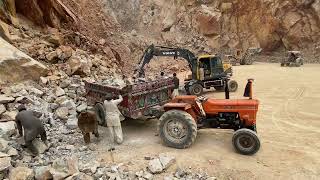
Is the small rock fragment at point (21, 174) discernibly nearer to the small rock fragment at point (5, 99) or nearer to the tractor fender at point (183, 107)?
the small rock fragment at point (5, 99)

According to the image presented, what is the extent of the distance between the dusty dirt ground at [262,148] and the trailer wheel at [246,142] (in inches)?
5.6

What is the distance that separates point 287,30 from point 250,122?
20.4m

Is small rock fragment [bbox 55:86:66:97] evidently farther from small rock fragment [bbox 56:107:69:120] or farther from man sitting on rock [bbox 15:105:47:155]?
man sitting on rock [bbox 15:105:47:155]

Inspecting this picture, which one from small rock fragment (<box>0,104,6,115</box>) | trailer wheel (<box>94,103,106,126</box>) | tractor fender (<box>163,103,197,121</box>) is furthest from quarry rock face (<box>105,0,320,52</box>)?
small rock fragment (<box>0,104,6,115</box>)

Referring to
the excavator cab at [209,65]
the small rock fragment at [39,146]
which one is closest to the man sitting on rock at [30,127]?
the small rock fragment at [39,146]

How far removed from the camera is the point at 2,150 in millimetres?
7398

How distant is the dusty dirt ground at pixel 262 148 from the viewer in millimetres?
7207

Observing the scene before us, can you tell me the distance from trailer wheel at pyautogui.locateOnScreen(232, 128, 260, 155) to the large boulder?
7.03 m

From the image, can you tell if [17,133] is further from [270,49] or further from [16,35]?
[270,49]

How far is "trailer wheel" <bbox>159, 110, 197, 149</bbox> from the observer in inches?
320

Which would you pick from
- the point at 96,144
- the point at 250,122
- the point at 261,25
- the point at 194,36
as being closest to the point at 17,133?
the point at 96,144

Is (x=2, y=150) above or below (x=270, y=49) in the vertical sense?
below

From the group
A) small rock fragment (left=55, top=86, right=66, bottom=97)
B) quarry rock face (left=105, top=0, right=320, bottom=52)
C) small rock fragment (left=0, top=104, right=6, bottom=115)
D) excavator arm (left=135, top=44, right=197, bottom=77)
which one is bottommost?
small rock fragment (left=0, top=104, right=6, bottom=115)

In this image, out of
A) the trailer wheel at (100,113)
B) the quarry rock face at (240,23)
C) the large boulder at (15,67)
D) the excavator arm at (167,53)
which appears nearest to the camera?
the trailer wheel at (100,113)
